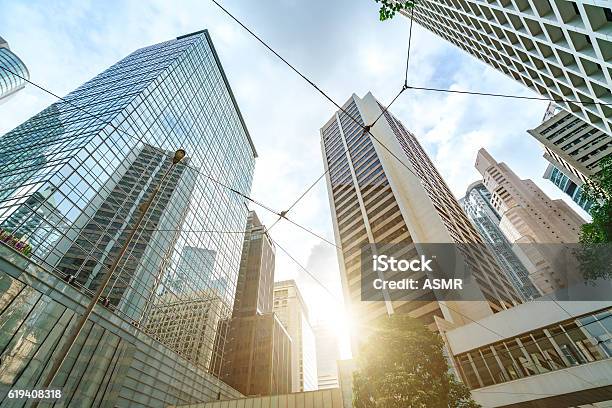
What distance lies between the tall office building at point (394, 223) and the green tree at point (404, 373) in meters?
21.5

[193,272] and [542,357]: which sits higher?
[193,272]

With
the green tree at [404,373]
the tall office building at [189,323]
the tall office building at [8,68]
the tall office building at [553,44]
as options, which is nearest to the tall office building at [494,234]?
the tall office building at [553,44]

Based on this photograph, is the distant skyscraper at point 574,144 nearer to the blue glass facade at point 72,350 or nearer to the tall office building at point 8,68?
the blue glass facade at point 72,350

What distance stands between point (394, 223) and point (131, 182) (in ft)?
132

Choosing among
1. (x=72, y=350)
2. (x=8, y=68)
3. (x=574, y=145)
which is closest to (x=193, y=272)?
(x=72, y=350)

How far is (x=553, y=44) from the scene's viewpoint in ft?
58.1

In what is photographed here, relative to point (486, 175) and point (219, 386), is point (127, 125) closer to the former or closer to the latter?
point (219, 386)

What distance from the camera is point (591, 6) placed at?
1378cm

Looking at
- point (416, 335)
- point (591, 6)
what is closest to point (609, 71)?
point (591, 6)

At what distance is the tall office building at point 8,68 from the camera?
4033 inches

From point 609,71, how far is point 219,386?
4855cm

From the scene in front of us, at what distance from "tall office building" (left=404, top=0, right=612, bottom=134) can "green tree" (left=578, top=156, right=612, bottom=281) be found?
12.1 ft

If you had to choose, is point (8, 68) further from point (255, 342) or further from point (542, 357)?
point (542, 357)

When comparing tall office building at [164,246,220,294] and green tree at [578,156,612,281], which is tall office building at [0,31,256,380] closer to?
tall office building at [164,246,220,294]
